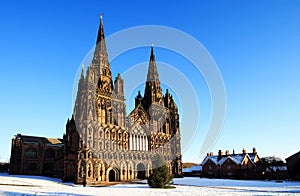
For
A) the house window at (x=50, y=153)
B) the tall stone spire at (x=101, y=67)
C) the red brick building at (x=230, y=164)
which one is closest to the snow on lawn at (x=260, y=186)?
the red brick building at (x=230, y=164)

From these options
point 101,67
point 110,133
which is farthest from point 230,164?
point 101,67

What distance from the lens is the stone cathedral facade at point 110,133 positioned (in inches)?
2021

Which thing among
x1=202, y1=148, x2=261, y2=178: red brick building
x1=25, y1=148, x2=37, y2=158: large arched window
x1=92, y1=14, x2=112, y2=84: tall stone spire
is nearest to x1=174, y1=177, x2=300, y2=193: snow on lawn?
x1=202, y1=148, x2=261, y2=178: red brick building

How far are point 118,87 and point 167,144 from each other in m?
20.4

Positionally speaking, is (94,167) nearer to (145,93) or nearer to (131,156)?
(131,156)

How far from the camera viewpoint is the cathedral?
5134 cm

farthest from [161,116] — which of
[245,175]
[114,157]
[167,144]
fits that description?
[245,175]

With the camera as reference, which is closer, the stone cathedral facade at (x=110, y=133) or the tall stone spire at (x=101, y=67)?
the stone cathedral facade at (x=110, y=133)

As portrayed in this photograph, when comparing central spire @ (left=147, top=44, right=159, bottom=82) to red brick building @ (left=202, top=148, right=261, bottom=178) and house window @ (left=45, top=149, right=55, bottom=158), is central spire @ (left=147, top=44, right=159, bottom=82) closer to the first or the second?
red brick building @ (left=202, top=148, right=261, bottom=178)

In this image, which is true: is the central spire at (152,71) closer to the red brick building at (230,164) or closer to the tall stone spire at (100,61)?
the tall stone spire at (100,61)

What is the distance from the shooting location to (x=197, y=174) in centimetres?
7400

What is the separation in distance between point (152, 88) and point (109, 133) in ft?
72.5

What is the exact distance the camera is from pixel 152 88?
72938 millimetres

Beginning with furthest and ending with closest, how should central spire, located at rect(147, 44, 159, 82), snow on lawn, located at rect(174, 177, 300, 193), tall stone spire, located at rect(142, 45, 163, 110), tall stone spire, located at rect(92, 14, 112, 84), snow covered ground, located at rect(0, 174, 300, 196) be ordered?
1. central spire, located at rect(147, 44, 159, 82)
2. tall stone spire, located at rect(142, 45, 163, 110)
3. tall stone spire, located at rect(92, 14, 112, 84)
4. snow on lawn, located at rect(174, 177, 300, 193)
5. snow covered ground, located at rect(0, 174, 300, 196)
